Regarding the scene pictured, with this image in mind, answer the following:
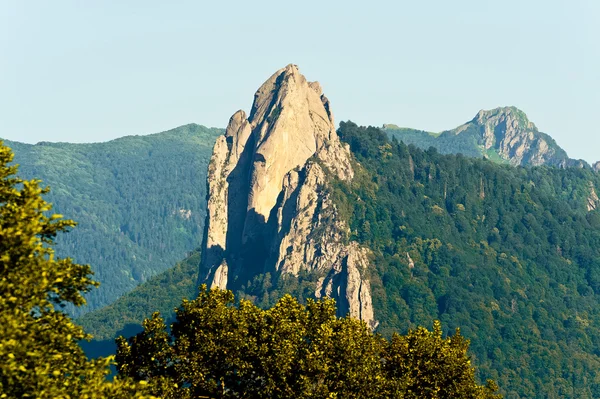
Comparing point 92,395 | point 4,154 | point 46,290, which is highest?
point 4,154

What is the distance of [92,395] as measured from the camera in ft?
193

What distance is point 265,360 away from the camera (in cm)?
9238

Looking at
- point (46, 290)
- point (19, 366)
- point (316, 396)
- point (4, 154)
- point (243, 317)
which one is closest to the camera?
point (19, 366)

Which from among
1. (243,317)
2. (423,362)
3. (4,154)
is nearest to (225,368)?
(243,317)

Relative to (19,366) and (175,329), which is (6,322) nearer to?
(19,366)

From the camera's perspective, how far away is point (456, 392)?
99.9 m

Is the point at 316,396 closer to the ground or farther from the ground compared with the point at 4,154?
closer to the ground

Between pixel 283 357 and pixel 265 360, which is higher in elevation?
pixel 283 357

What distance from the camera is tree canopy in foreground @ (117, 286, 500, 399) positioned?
9212cm

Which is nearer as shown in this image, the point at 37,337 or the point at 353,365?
the point at 37,337

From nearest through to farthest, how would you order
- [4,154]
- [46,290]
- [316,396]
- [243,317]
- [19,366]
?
[19,366]
[46,290]
[4,154]
[316,396]
[243,317]

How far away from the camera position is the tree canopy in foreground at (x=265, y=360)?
92125 millimetres

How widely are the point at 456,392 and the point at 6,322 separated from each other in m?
50.9

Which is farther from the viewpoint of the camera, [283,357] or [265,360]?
[265,360]
